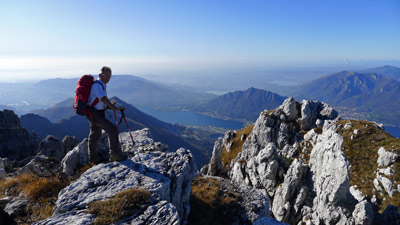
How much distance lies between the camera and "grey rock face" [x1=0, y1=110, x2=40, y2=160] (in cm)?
5897

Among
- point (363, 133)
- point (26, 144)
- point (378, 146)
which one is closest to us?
point (378, 146)

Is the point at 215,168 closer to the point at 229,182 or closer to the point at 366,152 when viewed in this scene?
the point at 366,152

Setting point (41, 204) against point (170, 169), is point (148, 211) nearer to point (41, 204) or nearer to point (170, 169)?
point (170, 169)

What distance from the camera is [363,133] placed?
3778 centimetres

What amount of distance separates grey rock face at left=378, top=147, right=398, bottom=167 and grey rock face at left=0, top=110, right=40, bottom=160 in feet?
→ 280

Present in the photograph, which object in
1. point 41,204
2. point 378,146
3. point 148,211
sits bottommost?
point 378,146

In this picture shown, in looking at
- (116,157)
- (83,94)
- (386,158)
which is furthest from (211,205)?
(386,158)

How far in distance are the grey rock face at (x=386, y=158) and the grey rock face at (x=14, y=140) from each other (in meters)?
85.3

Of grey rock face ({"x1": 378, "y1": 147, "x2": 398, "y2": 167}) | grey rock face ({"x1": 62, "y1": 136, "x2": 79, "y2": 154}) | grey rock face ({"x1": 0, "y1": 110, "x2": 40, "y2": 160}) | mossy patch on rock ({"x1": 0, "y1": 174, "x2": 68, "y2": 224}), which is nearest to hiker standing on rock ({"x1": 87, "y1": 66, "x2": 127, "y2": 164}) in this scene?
mossy patch on rock ({"x1": 0, "y1": 174, "x2": 68, "y2": 224})

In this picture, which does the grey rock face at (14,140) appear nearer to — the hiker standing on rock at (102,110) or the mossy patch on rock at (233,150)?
the mossy patch on rock at (233,150)

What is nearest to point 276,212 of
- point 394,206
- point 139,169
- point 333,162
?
point 333,162

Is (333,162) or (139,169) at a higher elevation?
(139,169)

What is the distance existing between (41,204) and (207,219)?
971 cm

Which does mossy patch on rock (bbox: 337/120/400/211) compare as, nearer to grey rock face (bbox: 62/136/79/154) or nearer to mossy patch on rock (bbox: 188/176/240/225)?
mossy patch on rock (bbox: 188/176/240/225)
